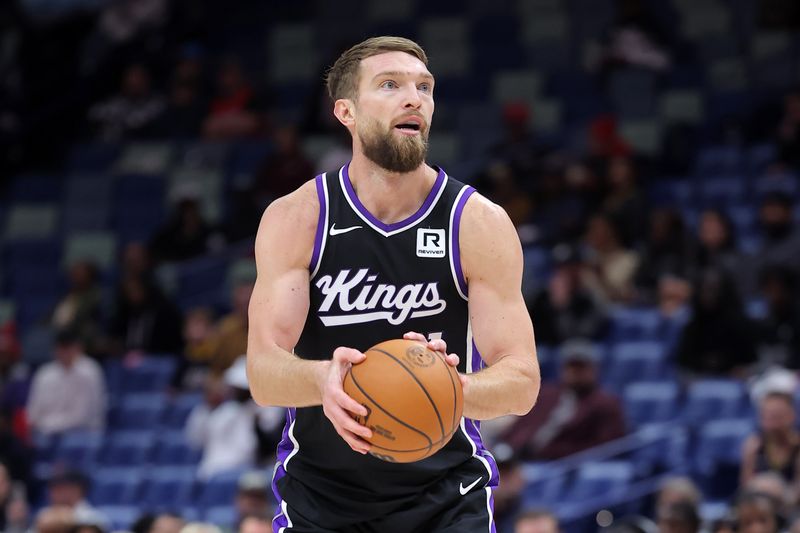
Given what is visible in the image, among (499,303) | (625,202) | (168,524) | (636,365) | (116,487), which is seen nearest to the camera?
(499,303)

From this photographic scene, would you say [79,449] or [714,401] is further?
[79,449]

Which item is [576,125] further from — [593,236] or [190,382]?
[190,382]

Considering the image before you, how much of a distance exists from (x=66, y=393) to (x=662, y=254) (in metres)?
5.46

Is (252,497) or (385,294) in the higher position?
(385,294)

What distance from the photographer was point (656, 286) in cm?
1230

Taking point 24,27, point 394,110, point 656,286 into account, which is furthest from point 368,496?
point 24,27

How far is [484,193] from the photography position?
13773 millimetres

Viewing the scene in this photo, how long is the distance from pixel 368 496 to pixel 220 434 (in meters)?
7.01

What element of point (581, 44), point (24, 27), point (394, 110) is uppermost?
point (24, 27)

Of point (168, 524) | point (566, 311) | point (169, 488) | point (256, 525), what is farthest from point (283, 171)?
point (256, 525)

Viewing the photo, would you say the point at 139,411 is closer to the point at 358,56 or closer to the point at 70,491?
the point at 70,491

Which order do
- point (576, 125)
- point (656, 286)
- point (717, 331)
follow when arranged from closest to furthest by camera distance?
point (717, 331)
point (656, 286)
point (576, 125)

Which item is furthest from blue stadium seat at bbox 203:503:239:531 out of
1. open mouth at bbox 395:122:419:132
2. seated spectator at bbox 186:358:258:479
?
open mouth at bbox 395:122:419:132

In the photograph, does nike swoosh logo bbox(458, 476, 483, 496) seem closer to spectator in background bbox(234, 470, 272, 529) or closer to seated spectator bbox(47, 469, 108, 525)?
spectator in background bbox(234, 470, 272, 529)
